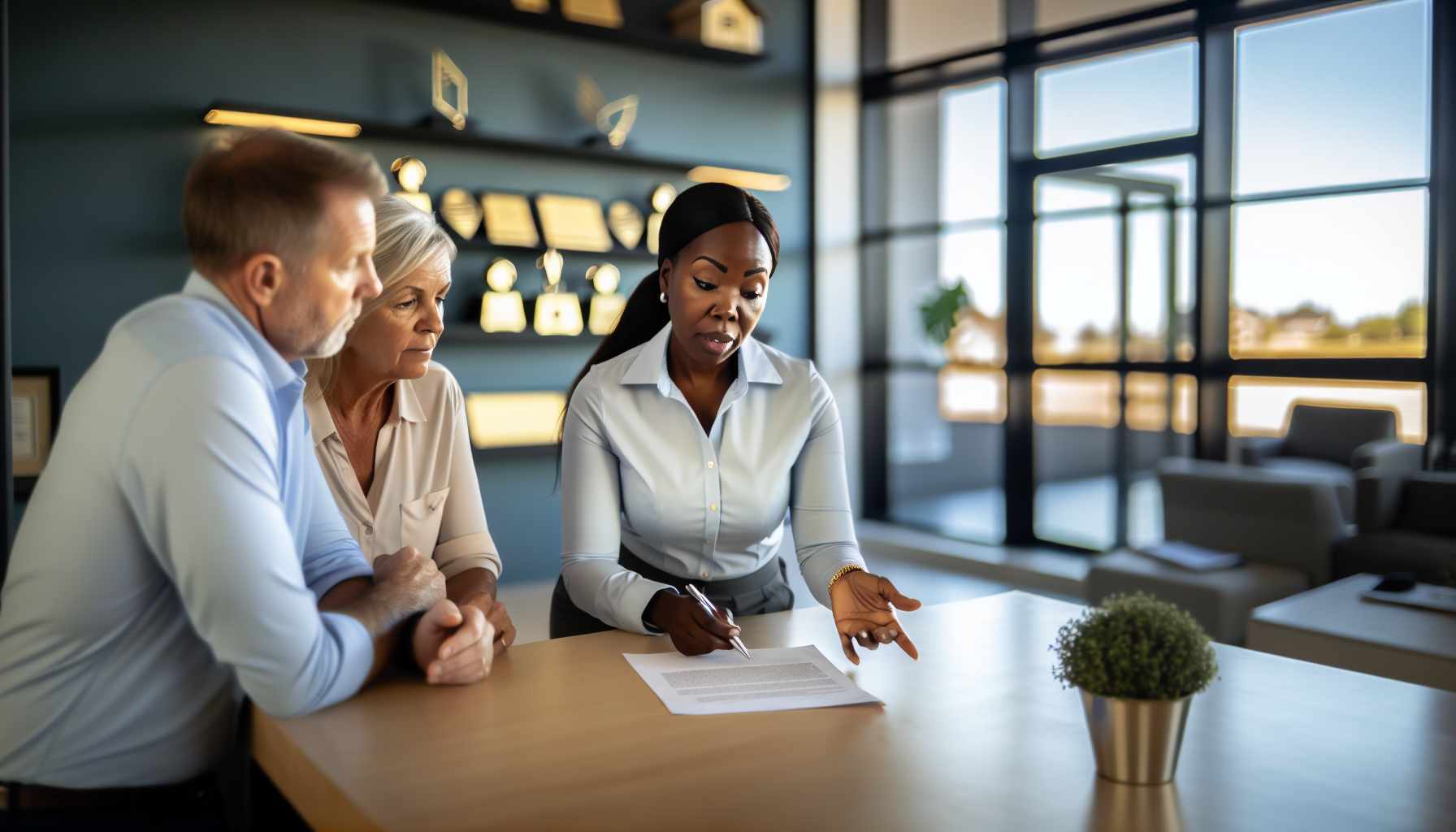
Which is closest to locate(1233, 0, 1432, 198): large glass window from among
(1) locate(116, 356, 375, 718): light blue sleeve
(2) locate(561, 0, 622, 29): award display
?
(2) locate(561, 0, 622, 29): award display

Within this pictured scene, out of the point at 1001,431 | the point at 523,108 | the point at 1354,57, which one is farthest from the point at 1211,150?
the point at 523,108

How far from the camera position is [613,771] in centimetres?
99

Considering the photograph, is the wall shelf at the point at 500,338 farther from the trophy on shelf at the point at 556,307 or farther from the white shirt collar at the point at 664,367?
the white shirt collar at the point at 664,367

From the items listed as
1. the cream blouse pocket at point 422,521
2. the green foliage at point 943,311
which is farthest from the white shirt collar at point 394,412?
the green foliage at point 943,311

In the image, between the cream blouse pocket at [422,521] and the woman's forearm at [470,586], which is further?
the cream blouse pocket at [422,521]

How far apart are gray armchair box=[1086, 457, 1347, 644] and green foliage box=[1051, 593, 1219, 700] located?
257 centimetres

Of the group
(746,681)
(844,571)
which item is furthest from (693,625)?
(844,571)

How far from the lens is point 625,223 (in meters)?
5.13

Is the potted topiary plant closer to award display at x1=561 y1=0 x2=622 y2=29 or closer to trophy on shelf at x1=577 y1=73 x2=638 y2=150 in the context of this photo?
trophy on shelf at x1=577 y1=73 x2=638 y2=150

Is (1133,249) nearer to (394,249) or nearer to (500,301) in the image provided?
(500,301)

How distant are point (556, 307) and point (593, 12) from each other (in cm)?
150

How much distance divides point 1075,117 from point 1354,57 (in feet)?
4.21

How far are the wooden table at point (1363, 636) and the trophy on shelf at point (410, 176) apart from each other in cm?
363

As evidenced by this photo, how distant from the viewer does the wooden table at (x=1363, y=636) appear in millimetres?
2346
